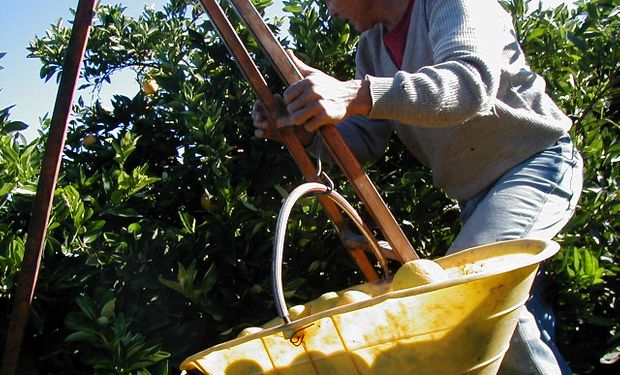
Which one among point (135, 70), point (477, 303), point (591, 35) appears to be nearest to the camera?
point (477, 303)

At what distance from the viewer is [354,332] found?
1.36 metres

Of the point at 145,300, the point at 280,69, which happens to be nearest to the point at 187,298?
the point at 145,300

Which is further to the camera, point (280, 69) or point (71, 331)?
point (71, 331)

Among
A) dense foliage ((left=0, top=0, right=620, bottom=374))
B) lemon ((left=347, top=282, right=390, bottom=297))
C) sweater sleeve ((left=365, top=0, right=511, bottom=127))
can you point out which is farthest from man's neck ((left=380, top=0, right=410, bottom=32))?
lemon ((left=347, top=282, right=390, bottom=297))

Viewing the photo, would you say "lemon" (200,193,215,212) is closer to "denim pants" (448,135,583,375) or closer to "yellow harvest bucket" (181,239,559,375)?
"denim pants" (448,135,583,375)

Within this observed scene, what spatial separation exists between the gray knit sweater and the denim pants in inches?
1.9

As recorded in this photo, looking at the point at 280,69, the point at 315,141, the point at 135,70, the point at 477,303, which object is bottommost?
the point at 477,303

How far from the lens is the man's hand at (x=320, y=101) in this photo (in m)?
1.60

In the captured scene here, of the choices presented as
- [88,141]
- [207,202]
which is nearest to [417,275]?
[207,202]

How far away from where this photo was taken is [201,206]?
2490 millimetres

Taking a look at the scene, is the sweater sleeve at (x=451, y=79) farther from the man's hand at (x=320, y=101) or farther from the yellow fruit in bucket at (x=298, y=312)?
the yellow fruit in bucket at (x=298, y=312)

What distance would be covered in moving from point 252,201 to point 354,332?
1007mm

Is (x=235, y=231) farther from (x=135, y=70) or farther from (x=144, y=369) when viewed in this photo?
(x=135, y=70)

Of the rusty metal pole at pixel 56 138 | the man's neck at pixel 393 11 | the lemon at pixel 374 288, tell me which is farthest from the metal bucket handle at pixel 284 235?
the man's neck at pixel 393 11
